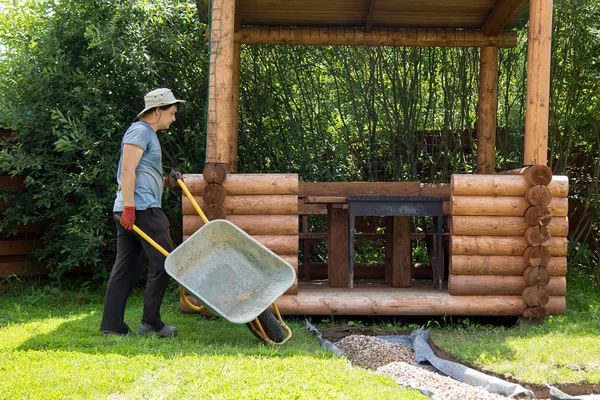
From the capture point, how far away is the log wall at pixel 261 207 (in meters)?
6.41

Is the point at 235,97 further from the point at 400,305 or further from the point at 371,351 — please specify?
the point at 371,351

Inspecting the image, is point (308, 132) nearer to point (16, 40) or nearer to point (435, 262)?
point (435, 262)

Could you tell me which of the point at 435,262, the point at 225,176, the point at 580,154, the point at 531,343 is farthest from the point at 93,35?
the point at 580,154

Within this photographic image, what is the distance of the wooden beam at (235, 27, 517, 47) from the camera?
8.14 m

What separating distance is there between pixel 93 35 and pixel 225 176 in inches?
98.0

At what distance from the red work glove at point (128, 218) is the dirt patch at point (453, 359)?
5.68ft

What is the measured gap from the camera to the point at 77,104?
8.27 m

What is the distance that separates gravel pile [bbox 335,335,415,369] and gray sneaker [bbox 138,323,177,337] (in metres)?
1.26

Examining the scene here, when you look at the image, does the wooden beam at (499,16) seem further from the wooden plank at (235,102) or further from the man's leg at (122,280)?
the man's leg at (122,280)

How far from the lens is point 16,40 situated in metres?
8.57

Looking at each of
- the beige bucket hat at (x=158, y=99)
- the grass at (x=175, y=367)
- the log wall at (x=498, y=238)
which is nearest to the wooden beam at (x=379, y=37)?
the log wall at (x=498, y=238)

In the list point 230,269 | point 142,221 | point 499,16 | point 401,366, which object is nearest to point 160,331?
point 230,269

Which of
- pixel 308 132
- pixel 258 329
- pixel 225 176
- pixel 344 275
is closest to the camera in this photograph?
pixel 258 329

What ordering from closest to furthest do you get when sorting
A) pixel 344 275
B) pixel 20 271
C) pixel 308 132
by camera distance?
pixel 344 275 → pixel 20 271 → pixel 308 132
